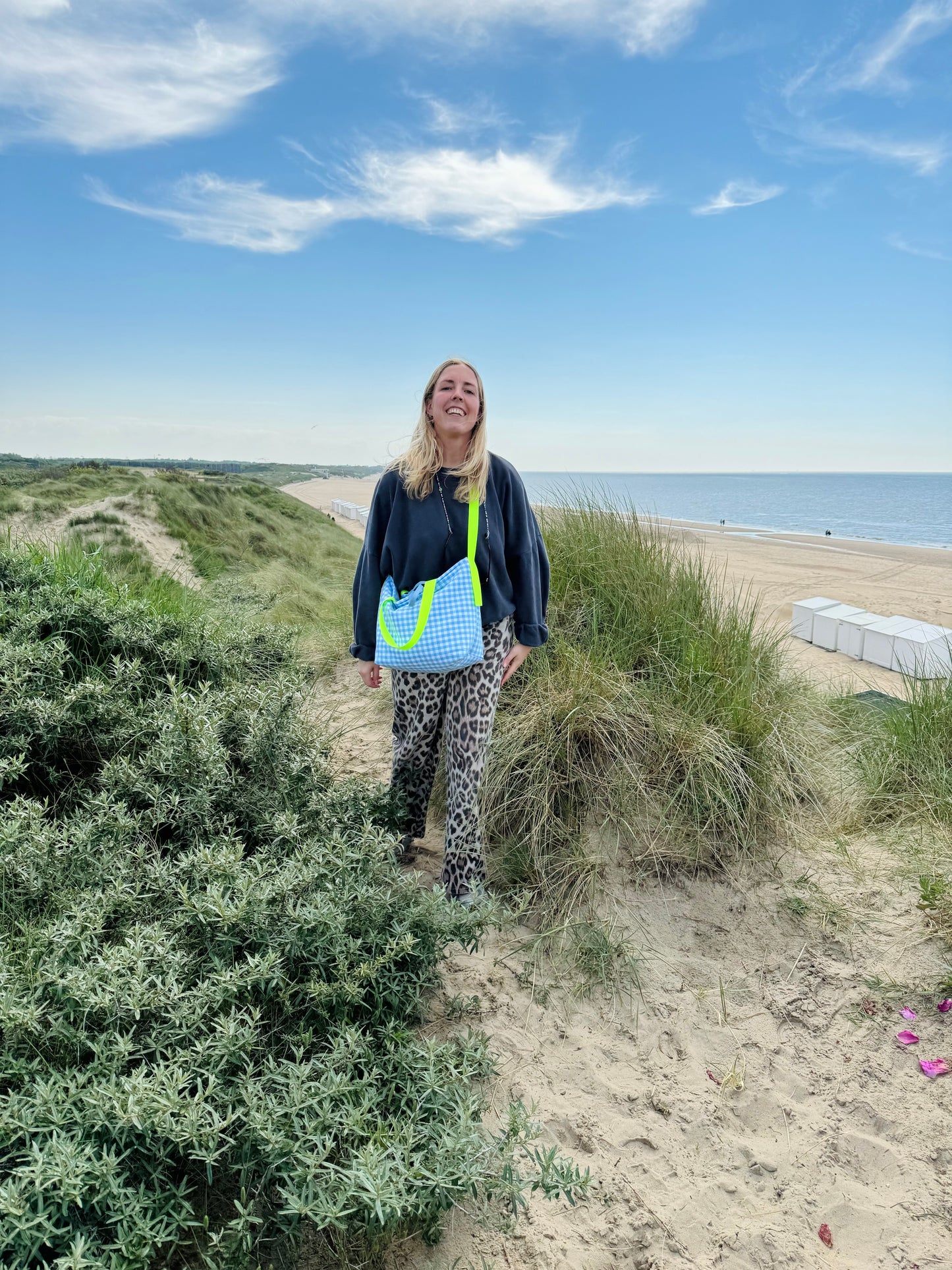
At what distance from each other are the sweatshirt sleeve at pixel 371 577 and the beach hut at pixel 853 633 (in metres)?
7.81

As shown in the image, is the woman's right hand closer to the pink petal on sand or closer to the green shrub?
the green shrub

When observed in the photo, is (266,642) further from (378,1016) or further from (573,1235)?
(573,1235)

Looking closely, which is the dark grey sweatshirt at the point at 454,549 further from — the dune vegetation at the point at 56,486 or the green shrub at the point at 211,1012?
the dune vegetation at the point at 56,486

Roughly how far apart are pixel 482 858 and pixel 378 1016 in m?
1.07

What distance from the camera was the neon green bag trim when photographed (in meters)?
2.96

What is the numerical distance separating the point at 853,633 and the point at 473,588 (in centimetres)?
795

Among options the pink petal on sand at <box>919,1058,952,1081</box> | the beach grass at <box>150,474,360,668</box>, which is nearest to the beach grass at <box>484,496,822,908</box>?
the pink petal on sand at <box>919,1058,952,1081</box>

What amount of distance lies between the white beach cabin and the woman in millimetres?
7309

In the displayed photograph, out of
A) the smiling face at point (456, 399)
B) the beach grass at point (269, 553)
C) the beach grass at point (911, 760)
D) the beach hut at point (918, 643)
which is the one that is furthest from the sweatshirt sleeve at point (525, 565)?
the beach hut at point (918, 643)

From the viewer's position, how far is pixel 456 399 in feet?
9.89

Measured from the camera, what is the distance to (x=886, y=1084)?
2.76m

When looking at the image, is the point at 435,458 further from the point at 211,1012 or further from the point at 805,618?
the point at 805,618

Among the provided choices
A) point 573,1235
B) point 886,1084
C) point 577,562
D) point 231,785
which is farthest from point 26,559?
point 886,1084

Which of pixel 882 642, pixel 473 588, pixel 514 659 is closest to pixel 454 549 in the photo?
pixel 473 588
